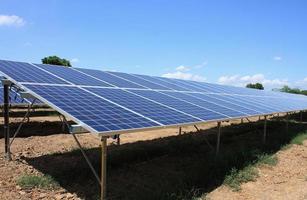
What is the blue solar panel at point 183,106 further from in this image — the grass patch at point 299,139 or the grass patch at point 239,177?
the grass patch at point 299,139

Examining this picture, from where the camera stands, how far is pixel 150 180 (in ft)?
31.3

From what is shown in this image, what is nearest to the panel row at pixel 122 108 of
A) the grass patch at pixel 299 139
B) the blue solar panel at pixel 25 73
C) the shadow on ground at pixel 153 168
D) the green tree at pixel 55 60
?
the blue solar panel at pixel 25 73

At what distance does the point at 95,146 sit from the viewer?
542 inches

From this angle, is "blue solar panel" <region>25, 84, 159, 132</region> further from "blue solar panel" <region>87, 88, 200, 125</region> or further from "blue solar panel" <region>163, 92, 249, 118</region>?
"blue solar panel" <region>163, 92, 249, 118</region>

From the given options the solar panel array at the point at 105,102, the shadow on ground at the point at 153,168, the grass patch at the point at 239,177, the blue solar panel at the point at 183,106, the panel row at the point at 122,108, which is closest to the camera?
the panel row at the point at 122,108

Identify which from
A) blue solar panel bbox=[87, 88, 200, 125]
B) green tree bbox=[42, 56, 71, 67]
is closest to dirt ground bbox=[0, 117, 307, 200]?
blue solar panel bbox=[87, 88, 200, 125]

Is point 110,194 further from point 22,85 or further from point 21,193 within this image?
point 22,85

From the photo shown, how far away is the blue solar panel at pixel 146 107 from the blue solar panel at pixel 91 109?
0.43 metres

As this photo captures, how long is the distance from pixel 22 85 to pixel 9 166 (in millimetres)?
2693

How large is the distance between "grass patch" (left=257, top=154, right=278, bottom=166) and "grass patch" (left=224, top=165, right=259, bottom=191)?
1.05 meters

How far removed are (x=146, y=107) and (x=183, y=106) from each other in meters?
1.91

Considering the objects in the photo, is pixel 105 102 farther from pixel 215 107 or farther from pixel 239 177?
pixel 215 107

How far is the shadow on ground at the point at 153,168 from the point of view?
8.52 metres

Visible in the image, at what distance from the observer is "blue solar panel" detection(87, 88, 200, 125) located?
A: 8695 mm
